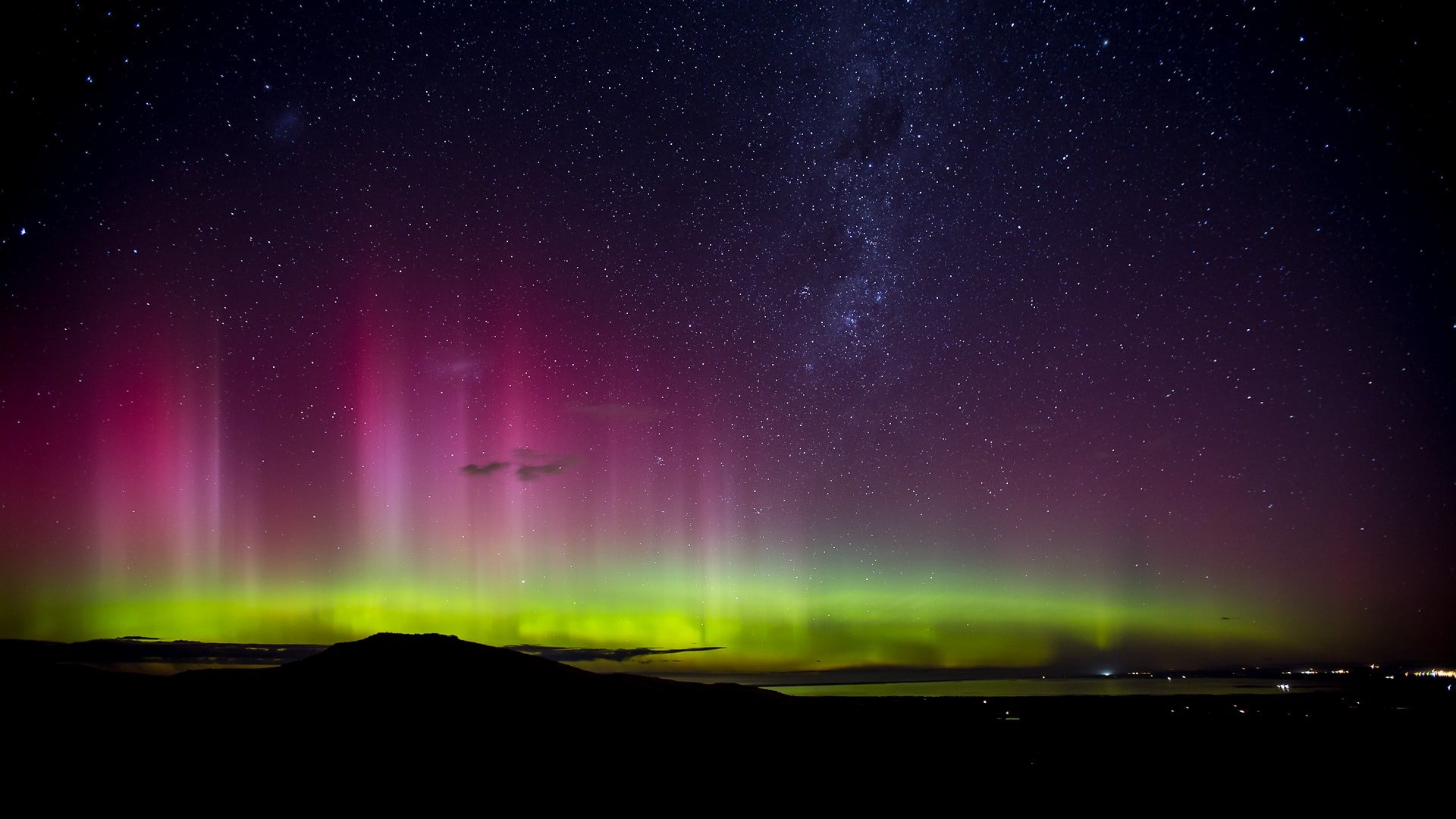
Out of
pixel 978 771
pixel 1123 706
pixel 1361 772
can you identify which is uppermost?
pixel 978 771

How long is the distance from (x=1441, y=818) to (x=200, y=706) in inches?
1569

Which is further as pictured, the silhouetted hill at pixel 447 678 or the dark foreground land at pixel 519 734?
the silhouetted hill at pixel 447 678

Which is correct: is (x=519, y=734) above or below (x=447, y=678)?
below

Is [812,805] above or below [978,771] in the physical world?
above

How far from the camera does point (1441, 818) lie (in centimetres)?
2025

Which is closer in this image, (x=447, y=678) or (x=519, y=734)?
(x=519, y=734)

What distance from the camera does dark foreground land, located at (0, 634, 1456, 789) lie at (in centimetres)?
2294

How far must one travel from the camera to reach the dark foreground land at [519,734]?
22938mm

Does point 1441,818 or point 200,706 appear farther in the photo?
point 200,706

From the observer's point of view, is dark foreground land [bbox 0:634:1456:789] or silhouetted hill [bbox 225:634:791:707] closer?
dark foreground land [bbox 0:634:1456:789]

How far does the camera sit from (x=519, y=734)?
26156 millimetres

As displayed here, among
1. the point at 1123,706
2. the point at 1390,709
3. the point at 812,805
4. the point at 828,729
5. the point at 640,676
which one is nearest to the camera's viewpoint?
the point at 812,805

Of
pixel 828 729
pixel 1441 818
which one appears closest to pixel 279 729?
pixel 828 729

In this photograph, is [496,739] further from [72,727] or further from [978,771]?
[978,771]
